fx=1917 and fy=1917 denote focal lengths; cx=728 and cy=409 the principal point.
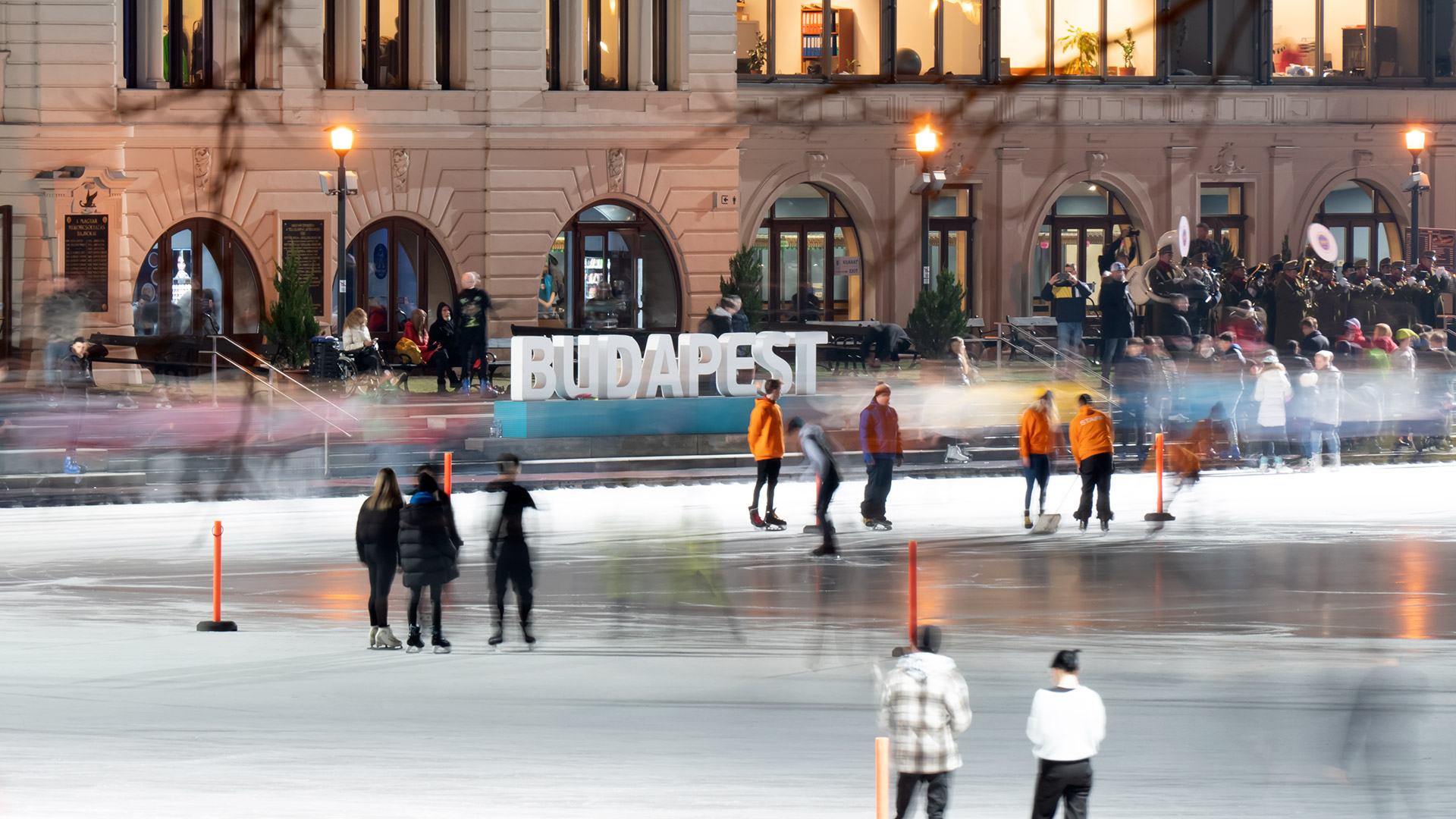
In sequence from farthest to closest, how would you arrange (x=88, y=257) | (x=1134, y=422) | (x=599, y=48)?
(x=599, y=48) < (x=88, y=257) < (x=1134, y=422)

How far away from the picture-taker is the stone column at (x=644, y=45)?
3616 centimetres

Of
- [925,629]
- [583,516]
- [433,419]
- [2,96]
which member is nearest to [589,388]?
[433,419]

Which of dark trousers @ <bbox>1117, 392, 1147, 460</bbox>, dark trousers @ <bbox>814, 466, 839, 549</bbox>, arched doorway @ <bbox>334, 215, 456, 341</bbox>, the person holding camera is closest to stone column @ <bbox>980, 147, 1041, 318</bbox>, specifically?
the person holding camera

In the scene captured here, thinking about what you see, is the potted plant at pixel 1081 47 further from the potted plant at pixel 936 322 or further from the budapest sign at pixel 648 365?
the budapest sign at pixel 648 365

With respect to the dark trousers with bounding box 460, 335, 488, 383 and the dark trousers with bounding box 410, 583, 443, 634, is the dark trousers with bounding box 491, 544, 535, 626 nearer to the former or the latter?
the dark trousers with bounding box 410, 583, 443, 634

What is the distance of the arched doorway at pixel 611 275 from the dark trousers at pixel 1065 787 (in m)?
28.0

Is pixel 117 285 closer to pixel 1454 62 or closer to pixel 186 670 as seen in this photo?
pixel 186 670

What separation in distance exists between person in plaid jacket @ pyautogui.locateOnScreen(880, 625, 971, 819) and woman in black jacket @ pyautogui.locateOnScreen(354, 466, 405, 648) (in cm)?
611

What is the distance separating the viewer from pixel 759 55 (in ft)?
128

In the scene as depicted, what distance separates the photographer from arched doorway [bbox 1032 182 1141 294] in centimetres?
4059

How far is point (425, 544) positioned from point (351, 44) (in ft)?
74.7

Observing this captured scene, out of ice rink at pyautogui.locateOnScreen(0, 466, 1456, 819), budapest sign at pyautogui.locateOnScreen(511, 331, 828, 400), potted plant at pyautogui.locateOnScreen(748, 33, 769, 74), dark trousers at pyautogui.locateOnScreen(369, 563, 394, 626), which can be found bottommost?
ice rink at pyautogui.locateOnScreen(0, 466, 1456, 819)

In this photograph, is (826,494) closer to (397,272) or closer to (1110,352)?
(1110,352)

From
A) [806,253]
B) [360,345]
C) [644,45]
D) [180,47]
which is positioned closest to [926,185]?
[644,45]
